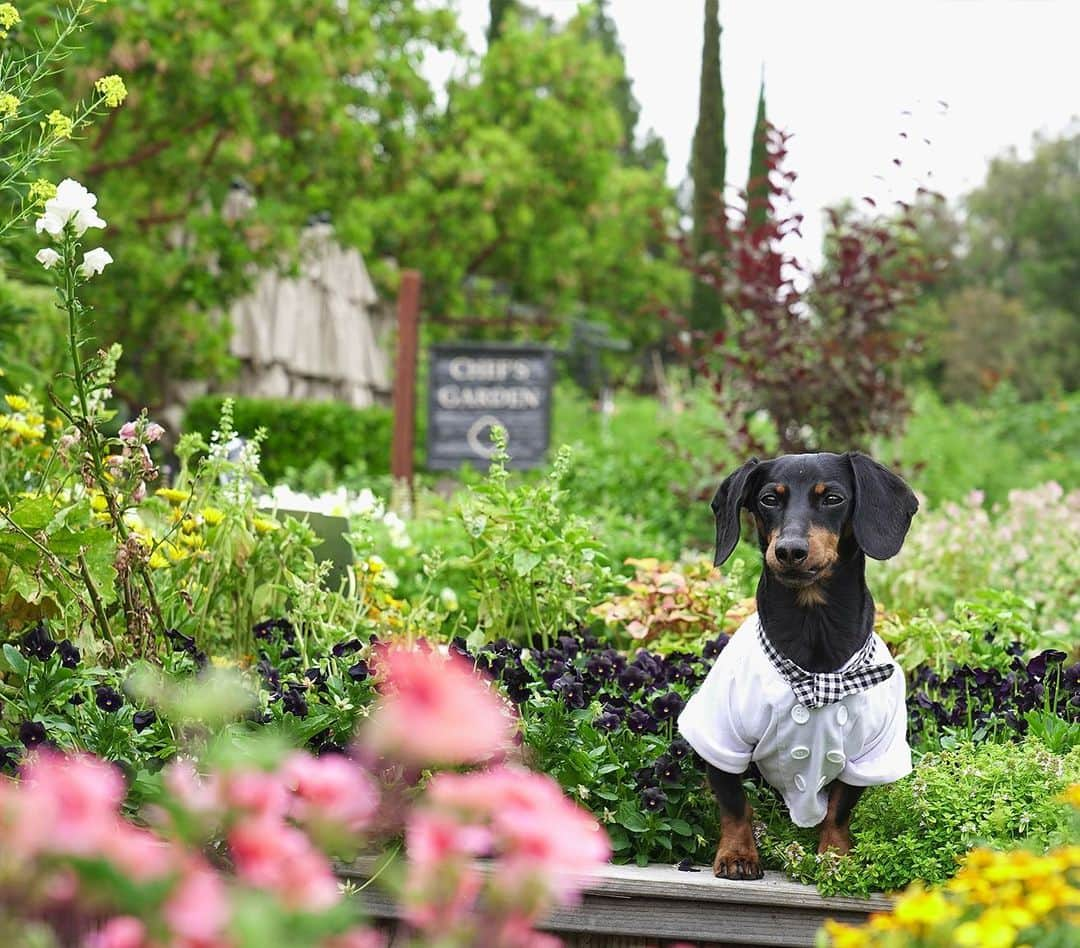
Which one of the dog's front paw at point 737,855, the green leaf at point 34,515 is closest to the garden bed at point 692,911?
the dog's front paw at point 737,855

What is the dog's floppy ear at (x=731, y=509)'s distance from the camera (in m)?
2.95

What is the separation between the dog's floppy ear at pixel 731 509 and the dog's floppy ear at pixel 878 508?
0.25m

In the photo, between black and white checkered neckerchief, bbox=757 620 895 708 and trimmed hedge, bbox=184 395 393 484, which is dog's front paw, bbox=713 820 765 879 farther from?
trimmed hedge, bbox=184 395 393 484

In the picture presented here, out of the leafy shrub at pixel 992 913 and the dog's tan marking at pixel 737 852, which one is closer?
the leafy shrub at pixel 992 913

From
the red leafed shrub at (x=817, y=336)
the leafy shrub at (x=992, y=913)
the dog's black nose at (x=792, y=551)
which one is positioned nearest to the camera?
the leafy shrub at (x=992, y=913)

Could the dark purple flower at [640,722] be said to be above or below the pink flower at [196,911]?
below

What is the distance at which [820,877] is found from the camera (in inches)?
108

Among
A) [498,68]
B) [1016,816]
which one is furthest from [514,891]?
[498,68]

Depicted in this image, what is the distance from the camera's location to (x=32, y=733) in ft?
9.55

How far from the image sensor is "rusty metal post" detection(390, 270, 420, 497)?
948 centimetres

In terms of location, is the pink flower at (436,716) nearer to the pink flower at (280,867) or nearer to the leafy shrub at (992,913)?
the pink flower at (280,867)

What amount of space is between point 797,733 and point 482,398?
6467mm

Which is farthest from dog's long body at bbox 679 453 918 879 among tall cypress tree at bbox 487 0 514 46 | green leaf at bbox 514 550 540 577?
tall cypress tree at bbox 487 0 514 46

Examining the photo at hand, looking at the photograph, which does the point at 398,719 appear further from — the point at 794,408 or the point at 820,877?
the point at 794,408
